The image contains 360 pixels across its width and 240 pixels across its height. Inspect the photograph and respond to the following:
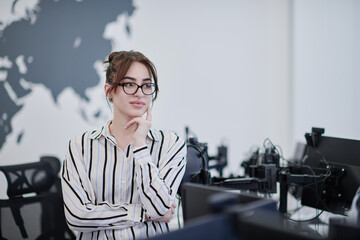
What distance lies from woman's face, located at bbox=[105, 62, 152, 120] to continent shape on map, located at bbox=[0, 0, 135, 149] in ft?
5.23

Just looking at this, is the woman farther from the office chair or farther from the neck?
the office chair

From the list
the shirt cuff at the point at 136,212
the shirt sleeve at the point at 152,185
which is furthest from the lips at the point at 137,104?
the shirt cuff at the point at 136,212

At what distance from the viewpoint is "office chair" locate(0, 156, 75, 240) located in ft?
7.01

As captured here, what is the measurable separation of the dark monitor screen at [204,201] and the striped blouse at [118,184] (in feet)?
1.62

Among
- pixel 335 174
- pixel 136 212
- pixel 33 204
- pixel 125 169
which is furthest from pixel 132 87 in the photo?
pixel 335 174

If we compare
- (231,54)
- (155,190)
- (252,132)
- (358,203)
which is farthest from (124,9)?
(358,203)

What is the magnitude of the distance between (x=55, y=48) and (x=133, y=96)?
5.81 feet

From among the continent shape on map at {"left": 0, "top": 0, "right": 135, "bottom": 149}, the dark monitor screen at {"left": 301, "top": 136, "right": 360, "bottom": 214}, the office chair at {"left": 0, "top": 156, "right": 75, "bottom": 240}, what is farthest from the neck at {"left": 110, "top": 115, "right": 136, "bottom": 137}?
the continent shape on map at {"left": 0, "top": 0, "right": 135, "bottom": 149}

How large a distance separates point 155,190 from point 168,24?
268 centimetres

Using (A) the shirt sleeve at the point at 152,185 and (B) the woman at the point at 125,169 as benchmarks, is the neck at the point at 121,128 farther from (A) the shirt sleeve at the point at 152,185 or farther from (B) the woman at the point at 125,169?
(A) the shirt sleeve at the point at 152,185

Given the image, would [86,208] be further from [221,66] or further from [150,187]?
[221,66]

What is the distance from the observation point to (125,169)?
1790 mm

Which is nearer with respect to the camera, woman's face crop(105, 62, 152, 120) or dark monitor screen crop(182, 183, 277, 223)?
dark monitor screen crop(182, 183, 277, 223)

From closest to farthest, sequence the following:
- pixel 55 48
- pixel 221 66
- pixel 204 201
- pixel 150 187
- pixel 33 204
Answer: pixel 204 201 → pixel 150 187 → pixel 33 204 → pixel 55 48 → pixel 221 66
